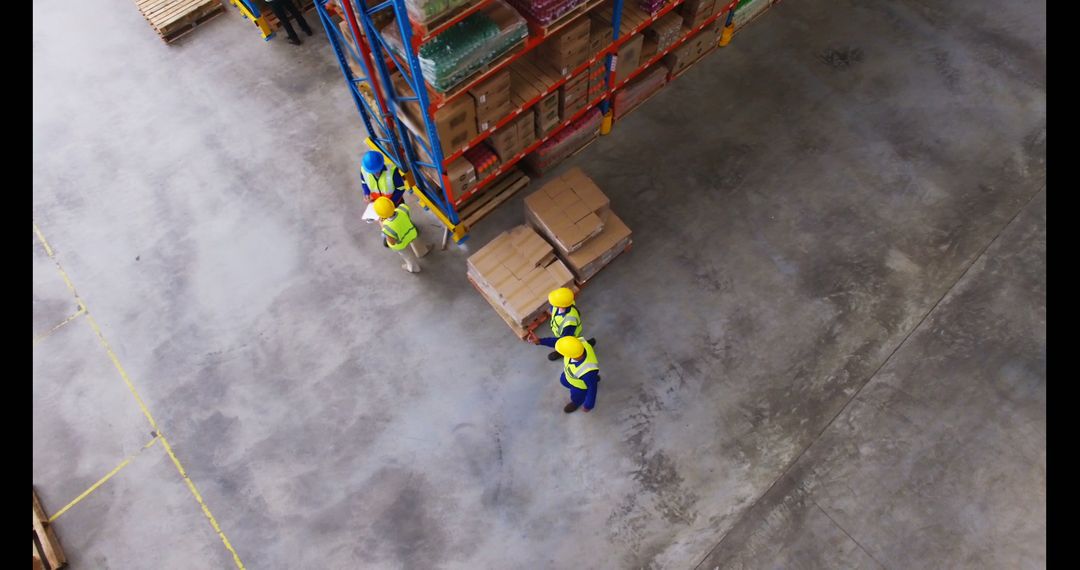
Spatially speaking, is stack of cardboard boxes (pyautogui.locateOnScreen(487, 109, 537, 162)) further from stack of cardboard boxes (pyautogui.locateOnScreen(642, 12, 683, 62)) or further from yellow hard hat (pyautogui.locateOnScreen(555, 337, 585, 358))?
yellow hard hat (pyautogui.locateOnScreen(555, 337, 585, 358))

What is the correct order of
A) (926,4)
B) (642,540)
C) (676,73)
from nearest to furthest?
(642,540) → (676,73) → (926,4)

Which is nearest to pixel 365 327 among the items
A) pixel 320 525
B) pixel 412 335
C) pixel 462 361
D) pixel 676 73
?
pixel 412 335

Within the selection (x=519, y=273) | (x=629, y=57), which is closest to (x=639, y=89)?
(x=629, y=57)

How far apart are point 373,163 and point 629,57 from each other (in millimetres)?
3751

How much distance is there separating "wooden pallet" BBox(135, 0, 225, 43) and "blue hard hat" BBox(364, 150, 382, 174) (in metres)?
5.72

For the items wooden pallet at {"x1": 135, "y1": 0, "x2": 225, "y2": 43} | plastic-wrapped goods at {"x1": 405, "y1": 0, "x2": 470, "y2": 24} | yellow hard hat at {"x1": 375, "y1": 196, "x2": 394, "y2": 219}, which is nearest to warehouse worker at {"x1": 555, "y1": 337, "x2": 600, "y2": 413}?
yellow hard hat at {"x1": 375, "y1": 196, "x2": 394, "y2": 219}

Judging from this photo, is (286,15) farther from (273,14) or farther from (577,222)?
(577,222)

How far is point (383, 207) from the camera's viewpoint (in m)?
6.82

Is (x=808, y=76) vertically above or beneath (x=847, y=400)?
above

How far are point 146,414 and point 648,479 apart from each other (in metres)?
6.22

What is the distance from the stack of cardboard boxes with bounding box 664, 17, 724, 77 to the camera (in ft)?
29.3

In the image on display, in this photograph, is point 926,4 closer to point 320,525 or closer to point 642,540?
point 642,540

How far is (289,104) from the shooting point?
30.8 feet
